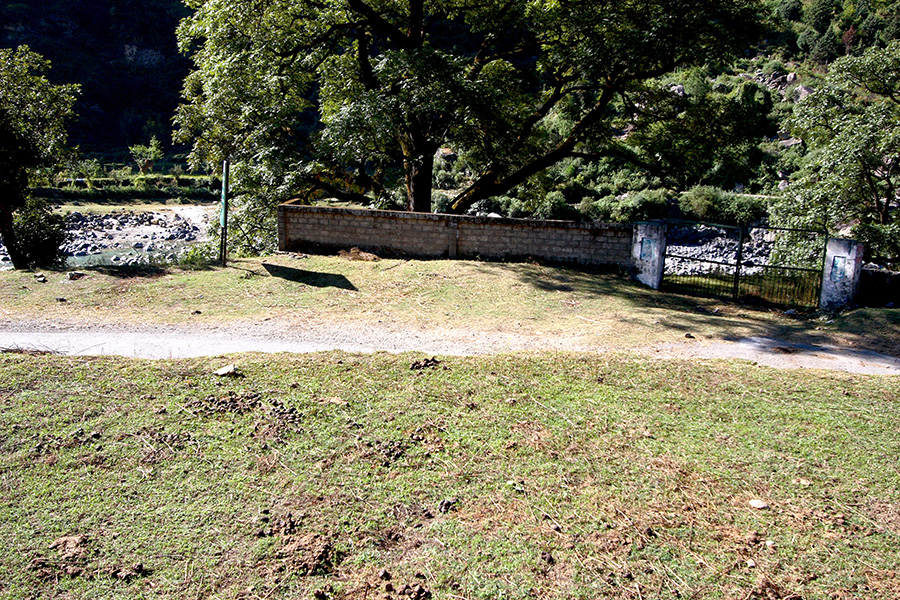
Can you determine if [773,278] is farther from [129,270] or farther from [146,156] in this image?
[146,156]

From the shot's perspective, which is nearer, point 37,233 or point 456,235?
point 456,235

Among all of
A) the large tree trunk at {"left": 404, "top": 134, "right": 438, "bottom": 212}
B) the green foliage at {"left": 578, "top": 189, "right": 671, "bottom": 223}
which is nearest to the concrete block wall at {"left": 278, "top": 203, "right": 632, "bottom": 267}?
the large tree trunk at {"left": 404, "top": 134, "right": 438, "bottom": 212}

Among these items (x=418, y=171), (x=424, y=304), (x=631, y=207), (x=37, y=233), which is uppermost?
(x=418, y=171)

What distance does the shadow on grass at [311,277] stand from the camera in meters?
11.0

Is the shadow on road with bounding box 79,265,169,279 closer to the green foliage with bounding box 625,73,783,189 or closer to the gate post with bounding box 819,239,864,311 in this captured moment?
the green foliage with bounding box 625,73,783,189

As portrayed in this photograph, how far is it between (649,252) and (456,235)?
147 inches

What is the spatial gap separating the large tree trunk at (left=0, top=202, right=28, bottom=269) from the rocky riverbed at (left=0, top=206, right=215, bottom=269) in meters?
12.6

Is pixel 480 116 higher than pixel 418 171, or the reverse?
pixel 480 116

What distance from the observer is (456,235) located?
13266mm

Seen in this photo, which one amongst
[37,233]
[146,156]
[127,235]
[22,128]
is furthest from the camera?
[146,156]

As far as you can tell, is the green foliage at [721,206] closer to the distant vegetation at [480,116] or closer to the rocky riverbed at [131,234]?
the distant vegetation at [480,116]

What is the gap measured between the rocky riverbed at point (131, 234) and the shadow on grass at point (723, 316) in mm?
20390

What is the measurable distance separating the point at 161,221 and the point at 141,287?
3247 cm

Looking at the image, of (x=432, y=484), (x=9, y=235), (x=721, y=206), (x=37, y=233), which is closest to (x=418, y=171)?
(x=37, y=233)
